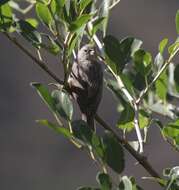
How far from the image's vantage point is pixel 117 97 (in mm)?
1506

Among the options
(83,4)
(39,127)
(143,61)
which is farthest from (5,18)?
(39,127)

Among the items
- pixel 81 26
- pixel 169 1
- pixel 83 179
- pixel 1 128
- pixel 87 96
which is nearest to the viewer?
pixel 81 26

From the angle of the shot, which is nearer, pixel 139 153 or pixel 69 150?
pixel 139 153

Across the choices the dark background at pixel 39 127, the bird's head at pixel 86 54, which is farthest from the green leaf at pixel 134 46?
the dark background at pixel 39 127

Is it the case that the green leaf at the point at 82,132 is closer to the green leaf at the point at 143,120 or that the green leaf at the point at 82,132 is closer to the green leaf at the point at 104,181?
the green leaf at the point at 104,181

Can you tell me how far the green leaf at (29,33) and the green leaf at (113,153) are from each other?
0.26m

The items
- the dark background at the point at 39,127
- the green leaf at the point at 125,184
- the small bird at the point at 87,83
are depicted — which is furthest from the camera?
the dark background at the point at 39,127

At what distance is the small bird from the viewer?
1767 millimetres

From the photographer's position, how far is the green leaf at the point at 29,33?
4.76 feet

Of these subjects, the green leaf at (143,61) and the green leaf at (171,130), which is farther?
the green leaf at (143,61)

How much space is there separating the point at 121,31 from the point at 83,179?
5.93ft

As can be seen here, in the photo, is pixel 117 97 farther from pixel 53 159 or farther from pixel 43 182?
pixel 53 159

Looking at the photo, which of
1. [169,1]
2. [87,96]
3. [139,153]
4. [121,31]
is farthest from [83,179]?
[139,153]

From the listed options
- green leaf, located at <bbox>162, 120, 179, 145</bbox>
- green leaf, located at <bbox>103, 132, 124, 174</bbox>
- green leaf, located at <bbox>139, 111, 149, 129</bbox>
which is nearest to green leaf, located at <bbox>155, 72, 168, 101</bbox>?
green leaf, located at <bbox>139, 111, 149, 129</bbox>
